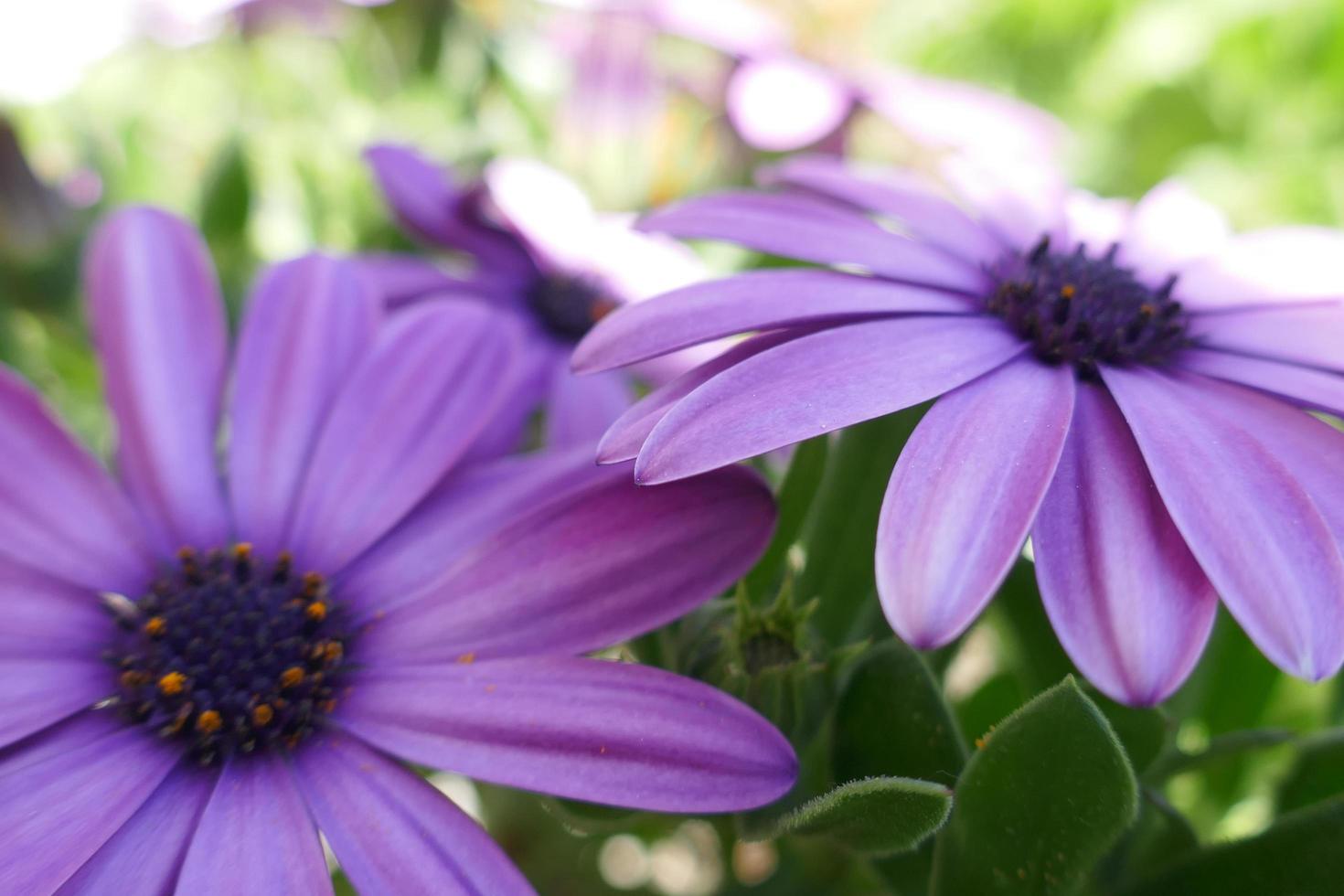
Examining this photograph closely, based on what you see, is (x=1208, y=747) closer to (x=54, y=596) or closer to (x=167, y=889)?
(x=167, y=889)

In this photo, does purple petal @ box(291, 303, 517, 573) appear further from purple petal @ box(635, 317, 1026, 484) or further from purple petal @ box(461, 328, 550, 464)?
purple petal @ box(635, 317, 1026, 484)

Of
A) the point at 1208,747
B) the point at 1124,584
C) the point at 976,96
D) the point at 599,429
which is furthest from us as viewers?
the point at 976,96

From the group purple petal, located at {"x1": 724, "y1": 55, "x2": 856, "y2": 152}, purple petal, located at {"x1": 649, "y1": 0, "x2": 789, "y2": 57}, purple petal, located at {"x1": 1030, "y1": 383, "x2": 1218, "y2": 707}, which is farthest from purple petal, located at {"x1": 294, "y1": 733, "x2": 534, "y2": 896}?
purple petal, located at {"x1": 649, "y1": 0, "x2": 789, "y2": 57}

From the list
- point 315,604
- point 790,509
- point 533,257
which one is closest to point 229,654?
point 315,604

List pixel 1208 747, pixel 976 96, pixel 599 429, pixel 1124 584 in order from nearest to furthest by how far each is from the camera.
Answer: pixel 1124 584
pixel 1208 747
pixel 599 429
pixel 976 96

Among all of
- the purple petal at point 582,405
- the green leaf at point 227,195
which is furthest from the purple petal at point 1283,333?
the green leaf at point 227,195

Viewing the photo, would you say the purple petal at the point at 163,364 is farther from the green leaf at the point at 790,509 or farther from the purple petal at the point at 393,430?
the green leaf at the point at 790,509

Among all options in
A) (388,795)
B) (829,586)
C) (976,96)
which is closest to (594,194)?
(976,96)

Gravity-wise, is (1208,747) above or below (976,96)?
below
